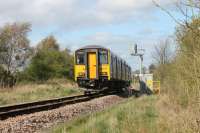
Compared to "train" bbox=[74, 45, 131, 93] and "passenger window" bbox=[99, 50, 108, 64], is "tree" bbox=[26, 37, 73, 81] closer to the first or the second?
"train" bbox=[74, 45, 131, 93]

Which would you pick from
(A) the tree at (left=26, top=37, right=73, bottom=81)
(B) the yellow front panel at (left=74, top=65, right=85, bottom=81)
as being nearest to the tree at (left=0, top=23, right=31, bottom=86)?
(A) the tree at (left=26, top=37, right=73, bottom=81)

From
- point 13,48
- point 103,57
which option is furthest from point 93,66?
point 13,48

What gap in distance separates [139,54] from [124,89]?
1495 cm

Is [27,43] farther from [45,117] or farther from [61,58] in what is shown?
[45,117]

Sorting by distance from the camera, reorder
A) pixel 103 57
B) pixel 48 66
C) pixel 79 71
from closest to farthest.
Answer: pixel 103 57 → pixel 79 71 → pixel 48 66

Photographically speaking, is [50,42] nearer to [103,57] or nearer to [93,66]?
[93,66]

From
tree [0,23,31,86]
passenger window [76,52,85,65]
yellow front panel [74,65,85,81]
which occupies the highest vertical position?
tree [0,23,31,86]

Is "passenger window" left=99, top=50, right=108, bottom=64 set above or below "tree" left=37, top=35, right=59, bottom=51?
below

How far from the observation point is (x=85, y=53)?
32.0 metres

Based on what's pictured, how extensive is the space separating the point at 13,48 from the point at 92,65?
33.3 metres

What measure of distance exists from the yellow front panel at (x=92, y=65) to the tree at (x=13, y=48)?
90.9ft

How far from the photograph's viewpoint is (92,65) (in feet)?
106

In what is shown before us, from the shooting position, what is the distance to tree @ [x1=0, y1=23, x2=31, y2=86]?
60.8m

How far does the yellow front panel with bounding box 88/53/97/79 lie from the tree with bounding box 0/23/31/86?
27701 mm
